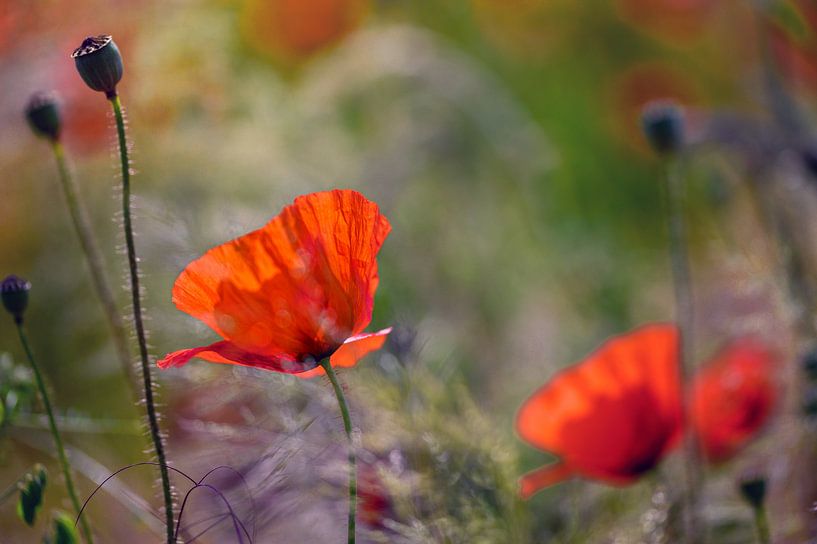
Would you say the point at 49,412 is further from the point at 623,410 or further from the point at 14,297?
the point at 623,410

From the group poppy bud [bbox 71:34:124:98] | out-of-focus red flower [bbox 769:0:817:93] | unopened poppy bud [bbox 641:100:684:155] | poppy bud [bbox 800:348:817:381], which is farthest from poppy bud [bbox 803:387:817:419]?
out-of-focus red flower [bbox 769:0:817:93]

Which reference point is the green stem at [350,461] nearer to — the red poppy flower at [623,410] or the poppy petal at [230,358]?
the poppy petal at [230,358]

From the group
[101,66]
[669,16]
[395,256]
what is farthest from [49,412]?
[669,16]

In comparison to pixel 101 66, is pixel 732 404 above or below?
below

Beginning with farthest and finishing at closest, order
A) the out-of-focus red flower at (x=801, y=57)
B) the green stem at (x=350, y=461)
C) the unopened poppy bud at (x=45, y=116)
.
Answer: the out-of-focus red flower at (x=801, y=57) < the unopened poppy bud at (x=45, y=116) < the green stem at (x=350, y=461)

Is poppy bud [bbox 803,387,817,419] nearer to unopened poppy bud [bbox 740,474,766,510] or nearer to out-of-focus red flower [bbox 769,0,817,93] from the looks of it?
unopened poppy bud [bbox 740,474,766,510]

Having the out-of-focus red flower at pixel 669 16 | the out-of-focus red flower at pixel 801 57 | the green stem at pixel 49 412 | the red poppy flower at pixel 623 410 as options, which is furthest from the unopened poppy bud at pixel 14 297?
the out-of-focus red flower at pixel 669 16
